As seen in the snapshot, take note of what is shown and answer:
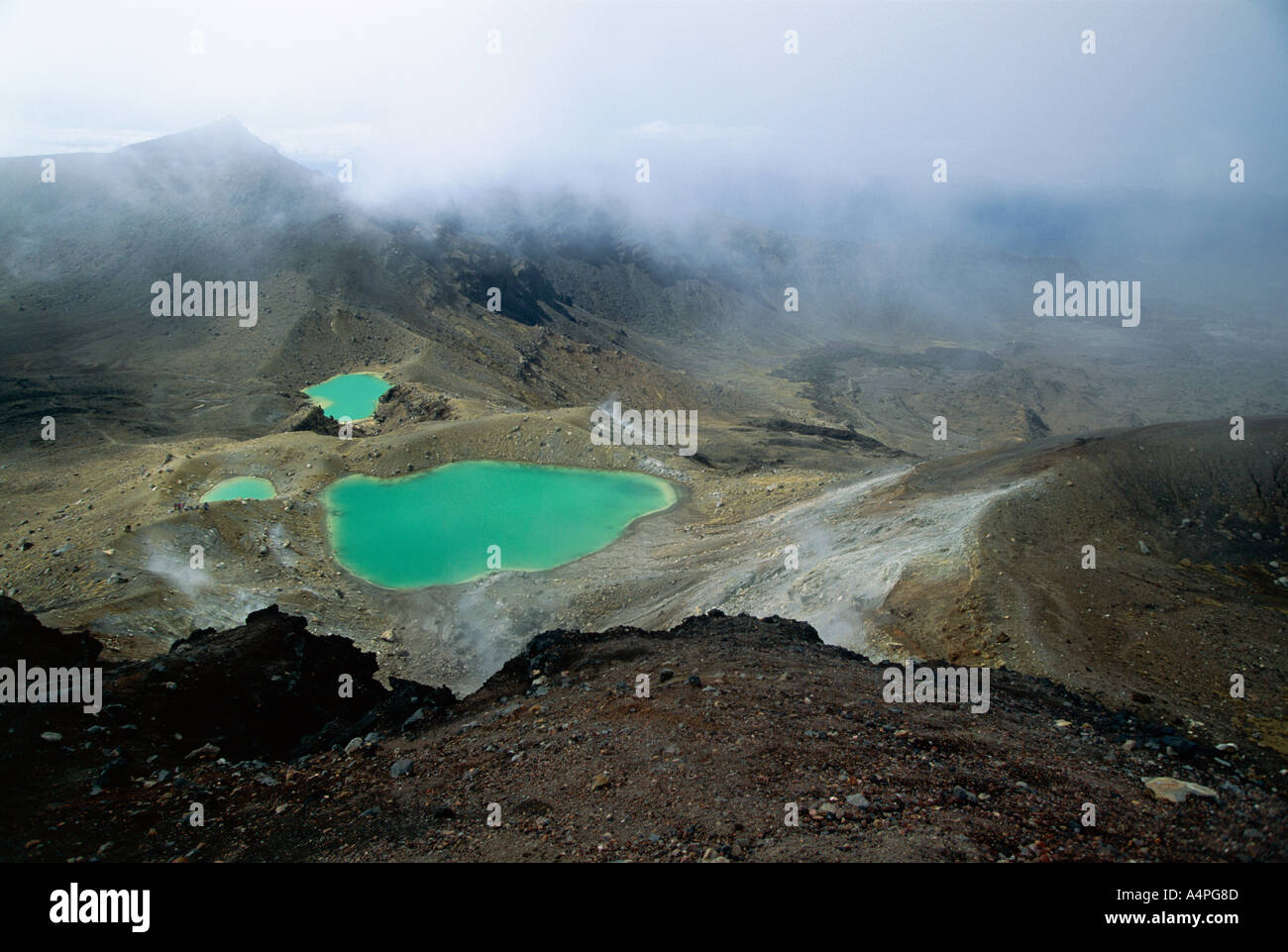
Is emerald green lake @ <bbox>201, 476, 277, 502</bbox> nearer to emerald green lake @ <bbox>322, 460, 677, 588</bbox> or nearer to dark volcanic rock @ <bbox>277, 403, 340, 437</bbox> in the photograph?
emerald green lake @ <bbox>322, 460, 677, 588</bbox>

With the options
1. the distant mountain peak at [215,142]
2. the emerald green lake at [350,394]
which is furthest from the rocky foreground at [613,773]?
the distant mountain peak at [215,142]

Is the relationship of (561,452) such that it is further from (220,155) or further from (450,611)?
(220,155)

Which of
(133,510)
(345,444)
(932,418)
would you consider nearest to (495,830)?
(133,510)

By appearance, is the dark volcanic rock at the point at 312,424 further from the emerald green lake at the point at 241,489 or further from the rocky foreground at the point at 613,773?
the rocky foreground at the point at 613,773

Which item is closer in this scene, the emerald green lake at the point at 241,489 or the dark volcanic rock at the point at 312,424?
the emerald green lake at the point at 241,489

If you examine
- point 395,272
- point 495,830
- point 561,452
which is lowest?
point 495,830

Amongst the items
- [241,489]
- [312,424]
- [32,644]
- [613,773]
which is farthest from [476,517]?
[613,773]
